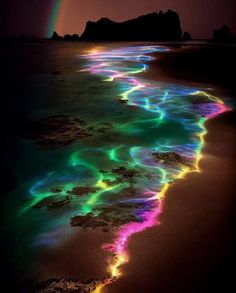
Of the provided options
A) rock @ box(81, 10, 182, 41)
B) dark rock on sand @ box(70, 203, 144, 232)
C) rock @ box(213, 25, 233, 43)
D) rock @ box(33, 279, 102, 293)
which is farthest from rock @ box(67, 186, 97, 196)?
rock @ box(81, 10, 182, 41)

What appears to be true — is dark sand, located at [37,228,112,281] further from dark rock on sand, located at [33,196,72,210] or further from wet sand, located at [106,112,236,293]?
dark rock on sand, located at [33,196,72,210]

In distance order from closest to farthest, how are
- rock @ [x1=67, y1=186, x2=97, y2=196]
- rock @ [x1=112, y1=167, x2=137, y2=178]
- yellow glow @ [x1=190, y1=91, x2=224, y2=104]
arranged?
rock @ [x1=67, y1=186, x2=97, y2=196] < rock @ [x1=112, y1=167, x2=137, y2=178] < yellow glow @ [x1=190, y1=91, x2=224, y2=104]

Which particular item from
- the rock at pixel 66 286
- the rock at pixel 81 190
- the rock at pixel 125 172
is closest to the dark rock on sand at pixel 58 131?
the rock at pixel 125 172

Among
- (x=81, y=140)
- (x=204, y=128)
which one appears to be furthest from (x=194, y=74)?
(x=81, y=140)

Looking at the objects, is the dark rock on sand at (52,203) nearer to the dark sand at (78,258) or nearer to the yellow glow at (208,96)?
the dark sand at (78,258)

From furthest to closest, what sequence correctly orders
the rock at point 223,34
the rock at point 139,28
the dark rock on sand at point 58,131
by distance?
the rock at point 139,28 → the rock at point 223,34 → the dark rock on sand at point 58,131

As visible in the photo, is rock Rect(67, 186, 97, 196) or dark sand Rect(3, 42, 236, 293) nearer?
dark sand Rect(3, 42, 236, 293)
